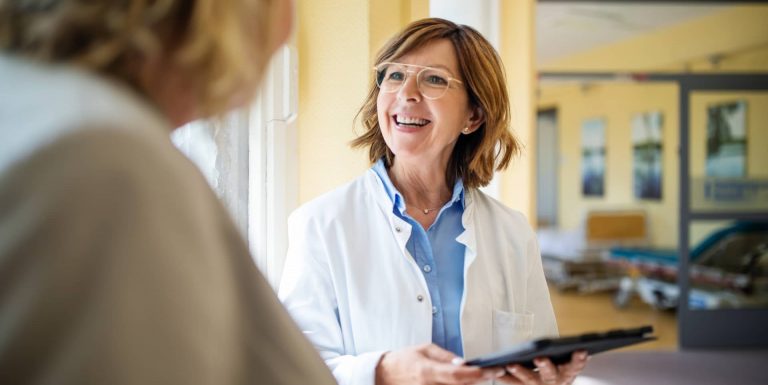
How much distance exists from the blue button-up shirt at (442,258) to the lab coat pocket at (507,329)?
0.28ft

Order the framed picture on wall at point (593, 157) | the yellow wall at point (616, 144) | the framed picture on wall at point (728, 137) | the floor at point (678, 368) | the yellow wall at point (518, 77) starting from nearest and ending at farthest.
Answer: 1. the yellow wall at point (518, 77)
2. the floor at point (678, 368)
3. the framed picture on wall at point (728, 137)
4. the yellow wall at point (616, 144)
5. the framed picture on wall at point (593, 157)

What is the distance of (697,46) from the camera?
30.5ft

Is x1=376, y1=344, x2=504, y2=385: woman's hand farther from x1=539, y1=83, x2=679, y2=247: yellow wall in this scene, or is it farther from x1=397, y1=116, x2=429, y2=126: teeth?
x1=539, y1=83, x2=679, y2=247: yellow wall

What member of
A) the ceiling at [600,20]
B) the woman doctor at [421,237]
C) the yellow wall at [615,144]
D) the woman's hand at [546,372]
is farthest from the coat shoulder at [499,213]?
the yellow wall at [615,144]

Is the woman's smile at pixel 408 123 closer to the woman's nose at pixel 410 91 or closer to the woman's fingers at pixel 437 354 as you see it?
the woman's nose at pixel 410 91

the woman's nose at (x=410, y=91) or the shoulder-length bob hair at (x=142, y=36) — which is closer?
the shoulder-length bob hair at (x=142, y=36)

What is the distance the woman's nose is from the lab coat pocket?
49 cm

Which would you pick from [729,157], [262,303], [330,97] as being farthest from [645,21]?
[262,303]

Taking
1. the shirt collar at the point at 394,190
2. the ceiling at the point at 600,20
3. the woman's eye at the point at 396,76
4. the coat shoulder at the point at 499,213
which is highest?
the ceiling at the point at 600,20

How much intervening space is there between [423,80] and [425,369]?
25.1 inches

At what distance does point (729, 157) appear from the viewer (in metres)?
6.78

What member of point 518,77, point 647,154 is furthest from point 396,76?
point 647,154

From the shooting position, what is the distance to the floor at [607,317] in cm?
737

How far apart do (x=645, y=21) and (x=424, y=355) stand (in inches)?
359
